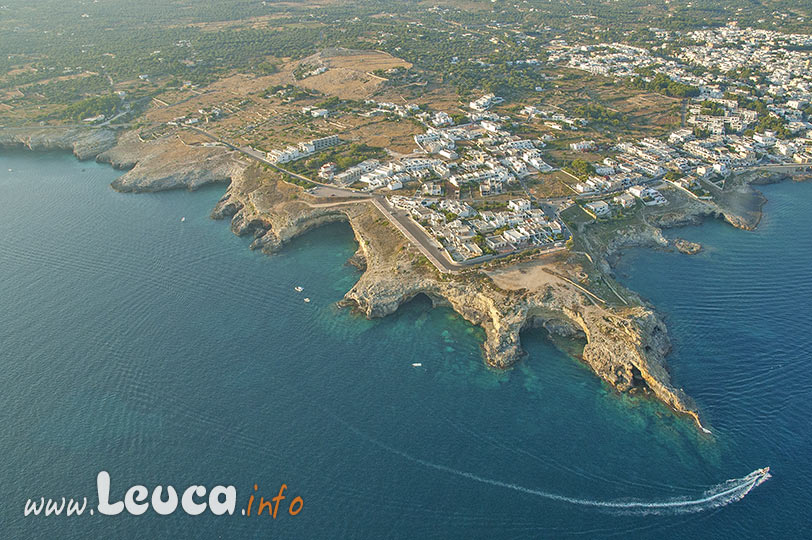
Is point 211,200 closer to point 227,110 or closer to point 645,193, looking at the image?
point 227,110

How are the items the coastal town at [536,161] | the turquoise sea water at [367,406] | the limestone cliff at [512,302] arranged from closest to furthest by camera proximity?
the turquoise sea water at [367,406]
the limestone cliff at [512,302]
the coastal town at [536,161]

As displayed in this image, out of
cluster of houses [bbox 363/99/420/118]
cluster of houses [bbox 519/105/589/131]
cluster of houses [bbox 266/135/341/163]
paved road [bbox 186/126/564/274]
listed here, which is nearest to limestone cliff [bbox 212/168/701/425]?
paved road [bbox 186/126/564/274]

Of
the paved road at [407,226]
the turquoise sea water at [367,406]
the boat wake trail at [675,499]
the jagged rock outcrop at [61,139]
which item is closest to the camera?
the boat wake trail at [675,499]

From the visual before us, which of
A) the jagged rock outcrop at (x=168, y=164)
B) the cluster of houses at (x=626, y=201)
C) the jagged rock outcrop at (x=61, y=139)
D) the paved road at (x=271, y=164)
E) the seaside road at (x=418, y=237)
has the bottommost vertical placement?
the jagged rock outcrop at (x=61, y=139)

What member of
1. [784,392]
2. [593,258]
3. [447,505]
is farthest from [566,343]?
[447,505]

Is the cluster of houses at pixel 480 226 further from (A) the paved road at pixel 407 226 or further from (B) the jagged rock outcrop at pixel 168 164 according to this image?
(B) the jagged rock outcrop at pixel 168 164

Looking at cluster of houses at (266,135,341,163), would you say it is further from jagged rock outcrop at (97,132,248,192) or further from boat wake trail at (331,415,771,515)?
boat wake trail at (331,415,771,515)

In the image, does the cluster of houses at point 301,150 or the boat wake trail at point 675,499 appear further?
the cluster of houses at point 301,150

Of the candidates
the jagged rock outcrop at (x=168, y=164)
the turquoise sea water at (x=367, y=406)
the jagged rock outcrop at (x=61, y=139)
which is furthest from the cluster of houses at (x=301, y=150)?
the jagged rock outcrop at (x=61, y=139)

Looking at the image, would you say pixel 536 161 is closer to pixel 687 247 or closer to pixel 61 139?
pixel 687 247
